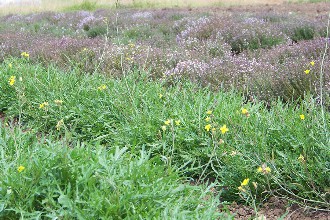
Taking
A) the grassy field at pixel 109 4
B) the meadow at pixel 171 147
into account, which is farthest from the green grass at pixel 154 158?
the grassy field at pixel 109 4

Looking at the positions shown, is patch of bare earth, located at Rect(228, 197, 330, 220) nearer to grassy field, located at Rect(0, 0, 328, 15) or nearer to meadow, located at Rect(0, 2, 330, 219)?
meadow, located at Rect(0, 2, 330, 219)

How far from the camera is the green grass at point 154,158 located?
2.49m

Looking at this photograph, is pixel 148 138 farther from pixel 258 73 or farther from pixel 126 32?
pixel 126 32

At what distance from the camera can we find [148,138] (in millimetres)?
3682

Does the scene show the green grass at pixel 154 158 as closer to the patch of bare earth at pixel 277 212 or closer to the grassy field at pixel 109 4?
the patch of bare earth at pixel 277 212

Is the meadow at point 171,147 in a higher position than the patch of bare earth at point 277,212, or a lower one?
higher

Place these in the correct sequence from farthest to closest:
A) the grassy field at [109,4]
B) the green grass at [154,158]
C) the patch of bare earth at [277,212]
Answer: the grassy field at [109,4], the patch of bare earth at [277,212], the green grass at [154,158]

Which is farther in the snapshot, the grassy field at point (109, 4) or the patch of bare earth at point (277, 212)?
the grassy field at point (109, 4)

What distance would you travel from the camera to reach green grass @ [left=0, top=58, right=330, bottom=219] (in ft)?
8.16

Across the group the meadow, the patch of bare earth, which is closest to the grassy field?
the meadow

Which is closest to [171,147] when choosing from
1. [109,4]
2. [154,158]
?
[154,158]

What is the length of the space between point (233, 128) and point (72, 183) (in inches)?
46.2

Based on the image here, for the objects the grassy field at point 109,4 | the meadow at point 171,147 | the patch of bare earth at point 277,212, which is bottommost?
the grassy field at point 109,4

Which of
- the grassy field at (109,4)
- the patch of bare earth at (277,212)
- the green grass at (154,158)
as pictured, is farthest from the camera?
the grassy field at (109,4)
